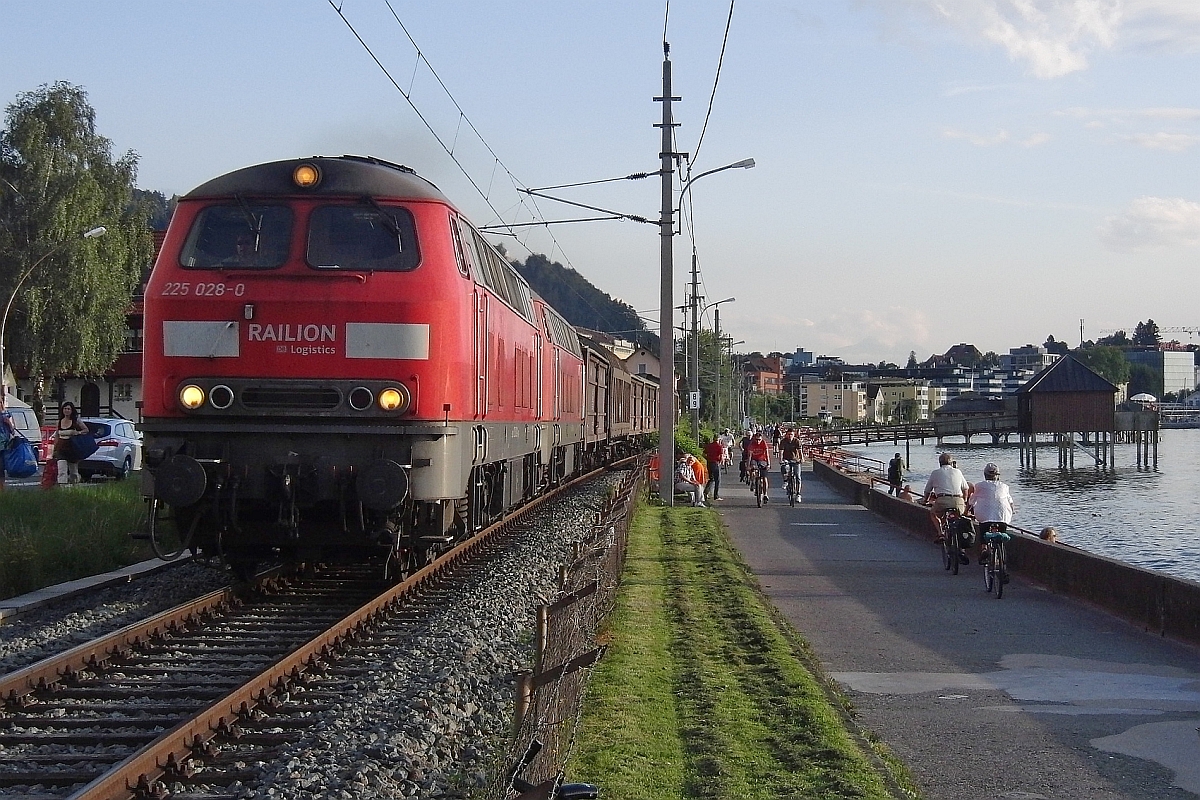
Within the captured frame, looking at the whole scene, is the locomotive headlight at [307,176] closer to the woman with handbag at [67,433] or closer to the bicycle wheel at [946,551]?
the bicycle wheel at [946,551]

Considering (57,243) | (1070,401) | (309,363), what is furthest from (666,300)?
(1070,401)

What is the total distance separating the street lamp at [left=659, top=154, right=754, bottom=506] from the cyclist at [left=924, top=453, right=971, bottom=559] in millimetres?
6805

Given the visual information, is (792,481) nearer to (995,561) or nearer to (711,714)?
(995,561)

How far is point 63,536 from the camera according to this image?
43.9 ft

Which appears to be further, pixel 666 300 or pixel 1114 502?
pixel 1114 502

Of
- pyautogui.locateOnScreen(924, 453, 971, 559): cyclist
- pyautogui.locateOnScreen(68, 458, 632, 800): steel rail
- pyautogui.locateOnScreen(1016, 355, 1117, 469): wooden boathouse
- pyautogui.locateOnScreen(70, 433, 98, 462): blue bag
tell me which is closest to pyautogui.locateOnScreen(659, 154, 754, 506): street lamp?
pyautogui.locateOnScreen(924, 453, 971, 559): cyclist

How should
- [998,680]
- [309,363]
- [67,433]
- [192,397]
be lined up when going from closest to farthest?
[998,680] → [192,397] → [309,363] → [67,433]

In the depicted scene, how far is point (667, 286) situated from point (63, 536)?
12981 mm

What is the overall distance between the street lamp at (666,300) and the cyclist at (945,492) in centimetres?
680

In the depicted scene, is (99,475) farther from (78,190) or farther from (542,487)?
(78,190)

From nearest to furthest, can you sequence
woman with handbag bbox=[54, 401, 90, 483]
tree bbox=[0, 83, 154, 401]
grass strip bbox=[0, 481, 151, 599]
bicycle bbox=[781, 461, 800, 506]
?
grass strip bbox=[0, 481, 151, 599] → woman with handbag bbox=[54, 401, 90, 483] → bicycle bbox=[781, 461, 800, 506] → tree bbox=[0, 83, 154, 401]

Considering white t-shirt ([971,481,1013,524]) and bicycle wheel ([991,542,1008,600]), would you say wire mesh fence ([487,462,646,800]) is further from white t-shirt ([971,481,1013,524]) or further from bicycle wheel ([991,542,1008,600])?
white t-shirt ([971,481,1013,524])

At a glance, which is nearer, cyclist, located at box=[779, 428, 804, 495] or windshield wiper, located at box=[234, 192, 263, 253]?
windshield wiper, located at box=[234, 192, 263, 253]

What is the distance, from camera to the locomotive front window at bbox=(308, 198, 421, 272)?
35.2 feet
